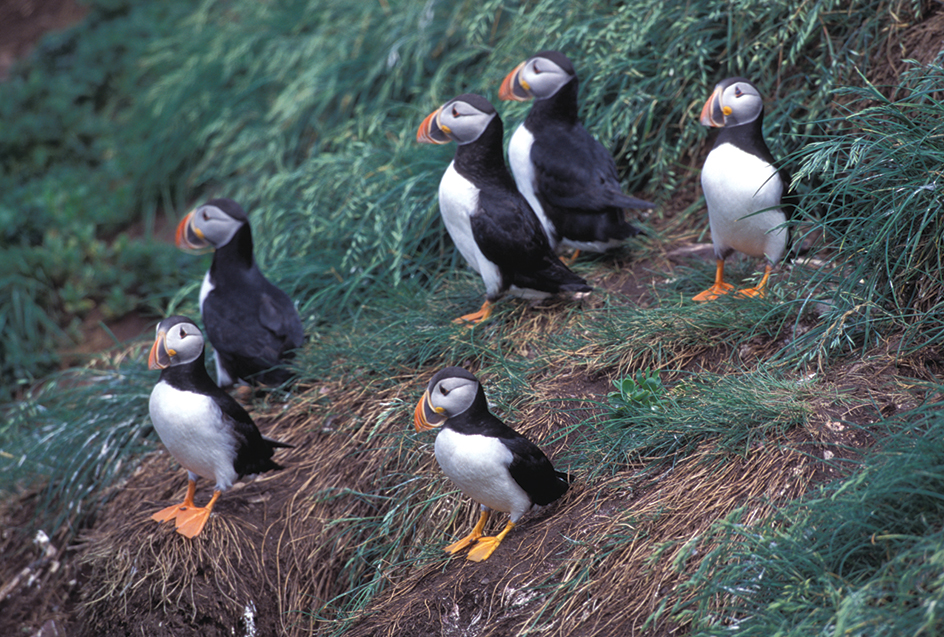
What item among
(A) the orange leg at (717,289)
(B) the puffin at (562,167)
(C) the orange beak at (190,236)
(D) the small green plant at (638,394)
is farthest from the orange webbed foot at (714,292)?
(C) the orange beak at (190,236)

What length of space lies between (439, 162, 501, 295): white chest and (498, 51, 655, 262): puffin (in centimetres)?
46

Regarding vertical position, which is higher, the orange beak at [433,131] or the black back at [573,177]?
the orange beak at [433,131]

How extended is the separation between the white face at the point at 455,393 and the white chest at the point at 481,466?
0.08 m

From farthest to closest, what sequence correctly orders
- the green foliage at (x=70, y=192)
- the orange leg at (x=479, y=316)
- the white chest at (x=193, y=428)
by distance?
the green foliage at (x=70, y=192), the orange leg at (x=479, y=316), the white chest at (x=193, y=428)

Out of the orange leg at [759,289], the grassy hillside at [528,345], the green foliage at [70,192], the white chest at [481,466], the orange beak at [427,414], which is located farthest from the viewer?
the green foliage at [70,192]

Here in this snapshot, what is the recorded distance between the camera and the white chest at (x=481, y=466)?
2713 millimetres

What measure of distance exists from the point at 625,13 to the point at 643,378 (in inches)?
100

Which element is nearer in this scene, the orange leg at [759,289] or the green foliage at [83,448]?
the orange leg at [759,289]

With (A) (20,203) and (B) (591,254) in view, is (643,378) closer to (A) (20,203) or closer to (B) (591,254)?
(B) (591,254)

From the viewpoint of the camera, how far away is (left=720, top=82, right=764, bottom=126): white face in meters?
3.49

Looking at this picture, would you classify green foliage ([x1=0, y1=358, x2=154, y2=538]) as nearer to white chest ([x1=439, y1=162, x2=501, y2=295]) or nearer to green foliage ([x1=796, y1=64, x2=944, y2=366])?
white chest ([x1=439, y1=162, x2=501, y2=295])

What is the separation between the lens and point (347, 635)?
3.00 metres

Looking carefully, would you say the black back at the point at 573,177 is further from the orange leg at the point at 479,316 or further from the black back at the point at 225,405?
the black back at the point at 225,405

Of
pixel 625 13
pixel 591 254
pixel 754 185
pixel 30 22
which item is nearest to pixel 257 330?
pixel 591 254
